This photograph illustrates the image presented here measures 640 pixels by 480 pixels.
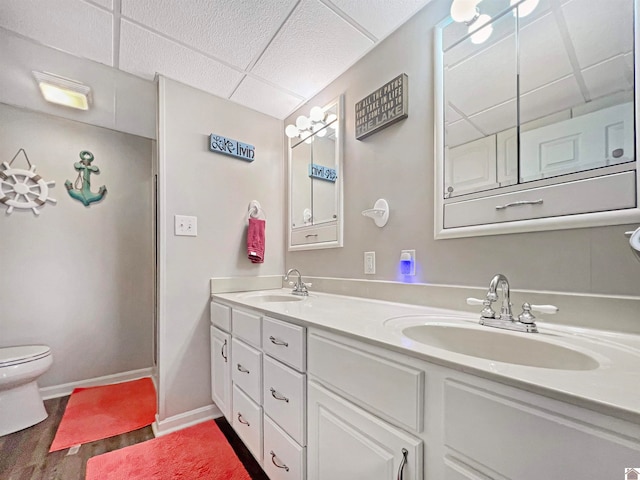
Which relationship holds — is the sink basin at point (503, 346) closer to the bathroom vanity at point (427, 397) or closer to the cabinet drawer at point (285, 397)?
the bathroom vanity at point (427, 397)

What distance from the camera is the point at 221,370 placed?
1644mm

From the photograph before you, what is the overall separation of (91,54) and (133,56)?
0.21 meters

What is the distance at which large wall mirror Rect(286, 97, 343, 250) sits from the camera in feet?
5.70

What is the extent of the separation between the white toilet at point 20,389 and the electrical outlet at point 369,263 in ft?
6.86

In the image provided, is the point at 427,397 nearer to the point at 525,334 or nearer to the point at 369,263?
the point at 525,334

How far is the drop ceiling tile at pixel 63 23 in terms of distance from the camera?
4.01ft

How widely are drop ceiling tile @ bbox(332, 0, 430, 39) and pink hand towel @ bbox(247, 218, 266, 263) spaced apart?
130 cm

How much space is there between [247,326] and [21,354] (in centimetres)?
163

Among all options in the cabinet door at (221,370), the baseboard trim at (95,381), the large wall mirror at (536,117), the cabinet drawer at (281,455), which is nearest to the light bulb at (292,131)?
the large wall mirror at (536,117)

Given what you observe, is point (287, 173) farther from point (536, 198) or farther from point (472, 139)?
point (536, 198)

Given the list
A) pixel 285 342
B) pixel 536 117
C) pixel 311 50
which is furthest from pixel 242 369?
pixel 311 50

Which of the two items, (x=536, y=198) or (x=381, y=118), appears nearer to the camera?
(x=536, y=198)

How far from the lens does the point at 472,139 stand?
1.11 metres

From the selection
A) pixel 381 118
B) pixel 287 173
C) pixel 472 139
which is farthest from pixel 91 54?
pixel 472 139
